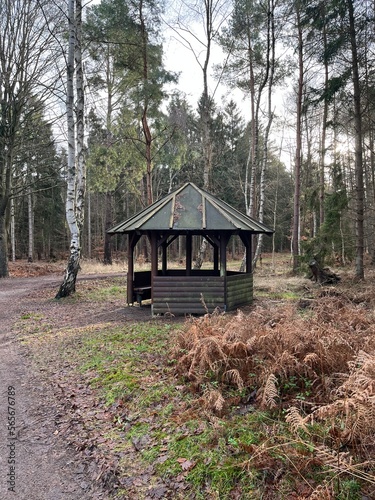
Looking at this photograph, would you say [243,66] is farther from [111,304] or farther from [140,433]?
[140,433]

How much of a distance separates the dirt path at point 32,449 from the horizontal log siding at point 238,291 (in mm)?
5181

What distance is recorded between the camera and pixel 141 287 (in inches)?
438

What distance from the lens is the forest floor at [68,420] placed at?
2775 mm

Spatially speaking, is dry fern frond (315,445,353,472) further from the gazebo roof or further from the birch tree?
the birch tree

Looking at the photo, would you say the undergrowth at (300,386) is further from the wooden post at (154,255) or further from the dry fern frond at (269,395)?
the wooden post at (154,255)

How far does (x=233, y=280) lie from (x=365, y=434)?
6.72 m

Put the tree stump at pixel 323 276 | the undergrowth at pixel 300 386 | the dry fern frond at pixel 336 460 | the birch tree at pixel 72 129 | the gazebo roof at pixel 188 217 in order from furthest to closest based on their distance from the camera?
the tree stump at pixel 323 276
the birch tree at pixel 72 129
the gazebo roof at pixel 188 217
the undergrowth at pixel 300 386
the dry fern frond at pixel 336 460

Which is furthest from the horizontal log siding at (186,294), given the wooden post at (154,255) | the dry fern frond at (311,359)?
the dry fern frond at (311,359)

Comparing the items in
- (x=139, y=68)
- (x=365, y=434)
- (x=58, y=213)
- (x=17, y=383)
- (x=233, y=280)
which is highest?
(x=139, y=68)

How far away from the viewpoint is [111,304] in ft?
35.2

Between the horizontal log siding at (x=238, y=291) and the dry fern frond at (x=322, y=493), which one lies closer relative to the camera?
the dry fern frond at (x=322, y=493)

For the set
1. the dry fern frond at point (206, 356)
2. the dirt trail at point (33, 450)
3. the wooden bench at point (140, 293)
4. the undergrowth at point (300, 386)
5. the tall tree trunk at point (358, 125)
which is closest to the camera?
the undergrowth at point (300, 386)

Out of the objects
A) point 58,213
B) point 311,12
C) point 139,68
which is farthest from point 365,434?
point 58,213

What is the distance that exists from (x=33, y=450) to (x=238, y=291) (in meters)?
6.93
